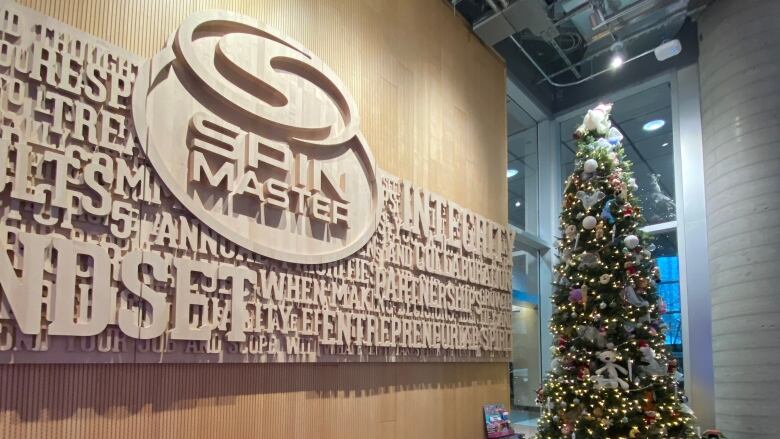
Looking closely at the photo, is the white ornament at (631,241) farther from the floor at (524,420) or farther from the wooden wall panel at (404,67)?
the floor at (524,420)

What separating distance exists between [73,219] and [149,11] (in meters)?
1.22

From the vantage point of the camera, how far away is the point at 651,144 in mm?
7547

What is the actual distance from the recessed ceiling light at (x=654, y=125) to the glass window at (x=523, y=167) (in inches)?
58.0

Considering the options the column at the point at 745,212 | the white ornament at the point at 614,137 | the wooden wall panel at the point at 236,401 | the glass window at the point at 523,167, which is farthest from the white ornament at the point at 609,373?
the glass window at the point at 523,167

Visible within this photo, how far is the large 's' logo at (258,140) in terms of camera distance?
312 cm

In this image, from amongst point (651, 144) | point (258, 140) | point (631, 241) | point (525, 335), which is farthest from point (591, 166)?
point (258, 140)

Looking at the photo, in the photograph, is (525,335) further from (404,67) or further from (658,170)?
(404,67)

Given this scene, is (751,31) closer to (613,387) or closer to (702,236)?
(702,236)

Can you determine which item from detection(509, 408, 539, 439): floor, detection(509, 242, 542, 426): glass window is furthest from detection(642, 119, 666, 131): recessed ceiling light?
detection(509, 408, 539, 439): floor

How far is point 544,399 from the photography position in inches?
225

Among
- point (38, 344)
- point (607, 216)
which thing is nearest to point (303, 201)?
point (38, 344)

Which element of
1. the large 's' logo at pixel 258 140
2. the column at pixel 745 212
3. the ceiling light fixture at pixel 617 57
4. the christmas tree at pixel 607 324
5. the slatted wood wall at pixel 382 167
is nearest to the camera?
the slatted wood wall at pixel 382 167

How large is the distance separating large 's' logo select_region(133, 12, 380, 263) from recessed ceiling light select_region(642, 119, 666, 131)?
4821 mm

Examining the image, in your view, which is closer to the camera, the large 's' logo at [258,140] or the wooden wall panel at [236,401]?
the wooden wall panel at [236,401]
